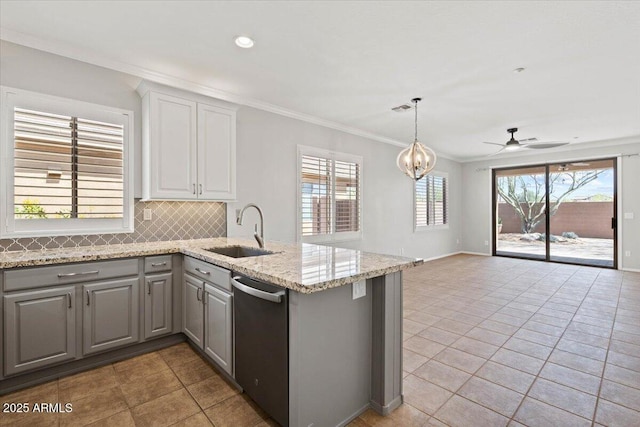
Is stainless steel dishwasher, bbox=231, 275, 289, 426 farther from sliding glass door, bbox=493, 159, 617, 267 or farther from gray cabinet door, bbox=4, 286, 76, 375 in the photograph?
sliding glass door, bbox=493, 159, 617, 267

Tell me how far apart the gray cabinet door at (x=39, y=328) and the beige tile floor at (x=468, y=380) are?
0.70 ft

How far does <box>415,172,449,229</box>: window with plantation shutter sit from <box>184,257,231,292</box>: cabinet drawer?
Result: 208 inches

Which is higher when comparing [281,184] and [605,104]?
[605,104]

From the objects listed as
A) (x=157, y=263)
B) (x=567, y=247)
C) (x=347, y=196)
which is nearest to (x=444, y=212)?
(x=567, y=247)

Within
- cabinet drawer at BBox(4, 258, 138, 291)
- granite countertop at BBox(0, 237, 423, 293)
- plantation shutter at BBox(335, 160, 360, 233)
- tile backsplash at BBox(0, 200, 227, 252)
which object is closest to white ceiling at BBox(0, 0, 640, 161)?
plantation shutter at BBox(335, 160, 360, 233)

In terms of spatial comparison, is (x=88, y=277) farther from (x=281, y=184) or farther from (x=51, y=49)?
(x=281, y=184)

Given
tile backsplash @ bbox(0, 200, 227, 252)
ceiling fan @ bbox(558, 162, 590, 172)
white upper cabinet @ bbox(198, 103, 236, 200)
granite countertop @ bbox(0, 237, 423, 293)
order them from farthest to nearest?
1. ceiling fan @ bbox(558, 162, 590, 172)
2. white upper cabinet @ bbox(198, 103, 236, 200)
3. tile backsplash @ bbox(0, 200, 227, 252)
4. granite countertop @ bbox(0, 237, 423, 293)

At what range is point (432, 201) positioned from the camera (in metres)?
7.43

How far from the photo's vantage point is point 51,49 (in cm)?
266

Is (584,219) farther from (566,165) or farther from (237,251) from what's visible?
(237,251)

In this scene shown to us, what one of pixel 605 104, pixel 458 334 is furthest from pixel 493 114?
pixel 458 334

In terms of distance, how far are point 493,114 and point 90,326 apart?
5.37 metres

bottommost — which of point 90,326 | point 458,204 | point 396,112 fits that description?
point 90,326

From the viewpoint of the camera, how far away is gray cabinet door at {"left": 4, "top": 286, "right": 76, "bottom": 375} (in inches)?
83.4
